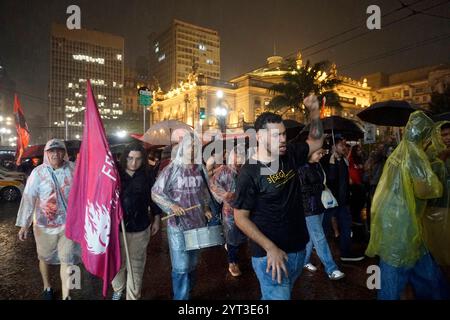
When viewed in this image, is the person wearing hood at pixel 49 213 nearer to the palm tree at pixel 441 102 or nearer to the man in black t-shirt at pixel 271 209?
the man in black t-shirt at pixel 271 209

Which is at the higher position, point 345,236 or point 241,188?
point 241,188

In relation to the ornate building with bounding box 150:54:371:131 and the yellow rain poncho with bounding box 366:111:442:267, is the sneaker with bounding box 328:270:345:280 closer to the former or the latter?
the yellow rain poncho with bounding box 366:111:442:267

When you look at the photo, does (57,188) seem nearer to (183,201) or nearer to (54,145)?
(54,145)

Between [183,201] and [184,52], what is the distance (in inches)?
4873

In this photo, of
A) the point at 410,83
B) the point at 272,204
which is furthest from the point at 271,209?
the point at 410,83

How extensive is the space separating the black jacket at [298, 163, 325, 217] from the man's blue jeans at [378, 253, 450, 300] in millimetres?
1703

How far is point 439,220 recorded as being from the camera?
3.07 meters

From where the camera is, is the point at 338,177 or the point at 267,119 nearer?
the point at 267,119

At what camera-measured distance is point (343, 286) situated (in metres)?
4.46

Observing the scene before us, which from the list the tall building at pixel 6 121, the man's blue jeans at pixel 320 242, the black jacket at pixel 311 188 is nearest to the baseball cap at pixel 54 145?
the black jacket at pixel 311 188

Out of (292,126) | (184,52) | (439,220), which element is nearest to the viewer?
(439,220)

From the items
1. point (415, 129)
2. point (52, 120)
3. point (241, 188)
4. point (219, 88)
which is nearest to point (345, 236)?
point (415, 129)
